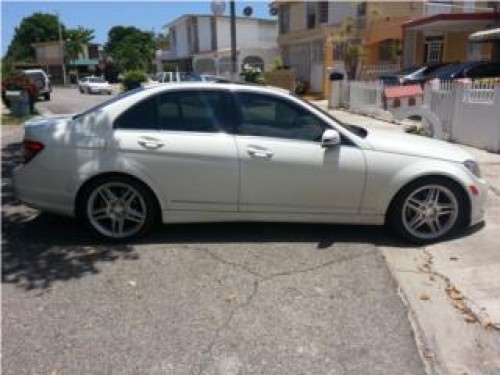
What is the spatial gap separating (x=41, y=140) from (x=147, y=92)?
1079mm

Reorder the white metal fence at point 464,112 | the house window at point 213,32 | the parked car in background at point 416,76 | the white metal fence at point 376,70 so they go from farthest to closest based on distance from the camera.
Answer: the house window at point 213,32 < the white metal fence at point 376,70 < the parked car in background at point 416,76 < the white metal fence at point 464,112

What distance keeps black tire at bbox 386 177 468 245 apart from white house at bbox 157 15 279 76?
1519 inches

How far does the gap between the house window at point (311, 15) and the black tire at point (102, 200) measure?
29.7m

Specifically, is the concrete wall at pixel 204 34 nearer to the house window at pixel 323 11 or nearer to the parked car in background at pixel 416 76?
the house window at pixel 323 11

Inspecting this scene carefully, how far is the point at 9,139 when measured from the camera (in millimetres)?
13617

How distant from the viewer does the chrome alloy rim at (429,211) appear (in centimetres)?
534

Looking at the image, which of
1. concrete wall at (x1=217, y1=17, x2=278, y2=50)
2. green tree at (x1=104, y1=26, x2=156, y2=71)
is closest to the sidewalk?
concrete wall at (x1=217, y1=17, x2=278, y2=50)

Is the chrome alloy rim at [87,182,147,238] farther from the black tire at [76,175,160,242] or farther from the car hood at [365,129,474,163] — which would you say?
the car hood at [365,129,474,163]

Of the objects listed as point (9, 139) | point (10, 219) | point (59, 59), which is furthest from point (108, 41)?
point (10, 219)

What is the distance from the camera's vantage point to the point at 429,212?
212 inches

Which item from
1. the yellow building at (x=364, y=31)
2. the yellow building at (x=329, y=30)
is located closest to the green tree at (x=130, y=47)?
the yellow building at (x=329, y=30)

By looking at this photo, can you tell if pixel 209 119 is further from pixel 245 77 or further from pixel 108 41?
pixel 108 41

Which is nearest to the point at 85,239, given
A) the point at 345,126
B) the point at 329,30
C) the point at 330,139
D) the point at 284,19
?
the point at 330,139

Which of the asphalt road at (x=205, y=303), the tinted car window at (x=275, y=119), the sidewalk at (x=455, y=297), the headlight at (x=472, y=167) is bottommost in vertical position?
the sidewalk at (x=455, y=297)
